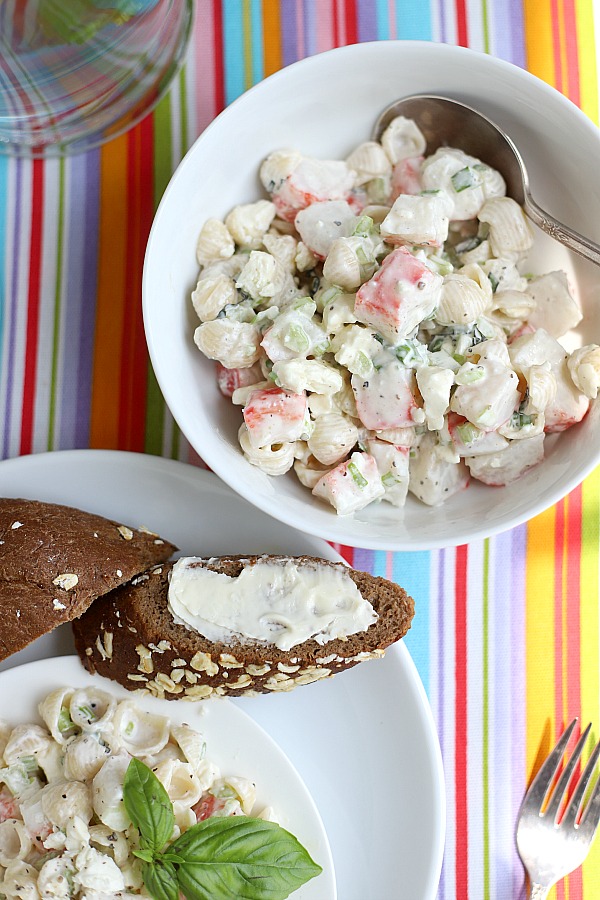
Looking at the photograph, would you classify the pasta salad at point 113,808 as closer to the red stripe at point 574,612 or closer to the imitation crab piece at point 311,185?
the red stripe at point 574,612

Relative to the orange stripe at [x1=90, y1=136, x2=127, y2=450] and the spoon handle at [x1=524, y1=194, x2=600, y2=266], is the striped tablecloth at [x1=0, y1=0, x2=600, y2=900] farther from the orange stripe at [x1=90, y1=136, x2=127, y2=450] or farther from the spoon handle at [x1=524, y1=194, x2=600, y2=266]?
the spoon handle at [x1=524, y1=194, x2=600, y2=266]

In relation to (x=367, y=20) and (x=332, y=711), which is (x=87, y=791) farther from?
(x=367, y=20)

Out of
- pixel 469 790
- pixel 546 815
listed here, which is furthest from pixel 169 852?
pixel 546 815

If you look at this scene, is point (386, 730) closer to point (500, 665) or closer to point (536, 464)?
point (500, 665)

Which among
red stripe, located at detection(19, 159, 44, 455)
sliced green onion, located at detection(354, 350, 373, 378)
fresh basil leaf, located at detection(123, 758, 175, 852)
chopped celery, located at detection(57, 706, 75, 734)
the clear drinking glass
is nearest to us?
the clear drinking glass

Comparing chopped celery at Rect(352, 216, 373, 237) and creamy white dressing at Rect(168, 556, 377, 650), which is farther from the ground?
chopped celery at Rect(352, 216, 373, 237)

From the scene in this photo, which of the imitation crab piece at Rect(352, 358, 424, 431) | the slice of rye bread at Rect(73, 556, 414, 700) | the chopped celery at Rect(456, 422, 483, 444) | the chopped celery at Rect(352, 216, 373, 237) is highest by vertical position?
the chopped celery at Rect(352, 216, 373, 237)

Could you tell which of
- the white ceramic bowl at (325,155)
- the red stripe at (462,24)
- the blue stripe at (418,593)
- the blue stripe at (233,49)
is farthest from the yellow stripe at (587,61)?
the blue stripe at (418,593)

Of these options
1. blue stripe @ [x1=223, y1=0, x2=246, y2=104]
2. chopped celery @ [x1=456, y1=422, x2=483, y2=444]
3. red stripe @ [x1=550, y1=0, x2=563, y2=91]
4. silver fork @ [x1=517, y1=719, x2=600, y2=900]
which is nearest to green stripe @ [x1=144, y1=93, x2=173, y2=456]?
blue stripe @ [x1=223, y1=0, x2=246, y2=104]

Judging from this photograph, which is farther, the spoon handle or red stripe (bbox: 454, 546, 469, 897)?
red stripe (bbox: 454, 546, 469, 897)
